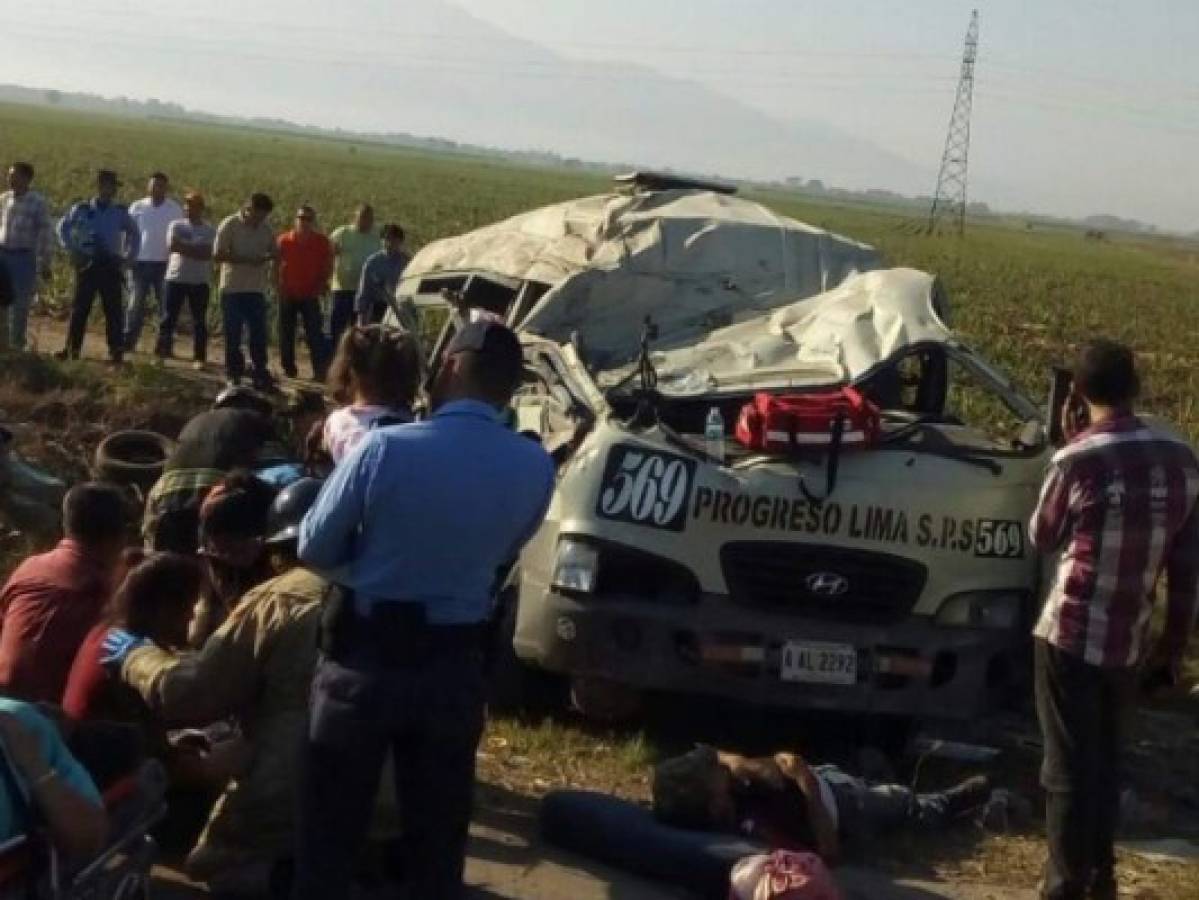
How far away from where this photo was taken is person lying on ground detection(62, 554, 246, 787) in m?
5.48

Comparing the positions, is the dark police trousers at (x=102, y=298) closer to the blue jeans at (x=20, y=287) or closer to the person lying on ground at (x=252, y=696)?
the blue jeans at (x=20, y=287)

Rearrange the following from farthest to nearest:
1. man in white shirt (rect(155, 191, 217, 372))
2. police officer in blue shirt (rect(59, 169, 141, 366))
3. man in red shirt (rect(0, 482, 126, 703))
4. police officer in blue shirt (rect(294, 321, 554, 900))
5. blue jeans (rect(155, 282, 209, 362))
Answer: blue jeans (rect(155, 282, 209, 362)) < man in white shirt (rect(155, 191, 217, 372)) < police officer in blue shirt (rect(59, 169, 141, 366)) < man in red shirt (rect(0, 482, 126, 703)) < police officer in blue shirt (rect(294, 321, 554, 900))

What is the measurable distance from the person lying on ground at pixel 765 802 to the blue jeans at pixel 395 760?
5.37 ft

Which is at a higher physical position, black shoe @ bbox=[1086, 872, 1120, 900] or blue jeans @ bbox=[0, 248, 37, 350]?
blue jeans @ bbox=[0, 248, 37, 350]

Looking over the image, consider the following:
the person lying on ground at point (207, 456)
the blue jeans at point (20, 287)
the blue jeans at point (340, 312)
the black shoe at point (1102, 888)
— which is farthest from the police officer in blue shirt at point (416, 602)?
the blue jeans at point (340, 312)

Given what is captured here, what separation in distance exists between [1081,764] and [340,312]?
11.8 m

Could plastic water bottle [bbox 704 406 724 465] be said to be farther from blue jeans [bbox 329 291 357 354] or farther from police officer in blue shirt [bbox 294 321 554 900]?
blue jeans [bbox 329 291 357 354]

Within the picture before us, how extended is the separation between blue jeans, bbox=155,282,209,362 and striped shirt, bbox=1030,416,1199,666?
1124 centimetres

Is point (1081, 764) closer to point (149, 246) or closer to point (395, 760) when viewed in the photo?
point (395, 760)

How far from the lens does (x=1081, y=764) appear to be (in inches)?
236

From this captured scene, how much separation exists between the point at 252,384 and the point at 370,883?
31.7ft

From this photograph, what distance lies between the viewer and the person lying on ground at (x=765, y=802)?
6238mm

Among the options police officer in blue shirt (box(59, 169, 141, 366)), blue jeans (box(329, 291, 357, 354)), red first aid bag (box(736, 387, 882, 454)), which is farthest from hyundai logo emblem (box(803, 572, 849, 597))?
blue jeans (box(329, 291, 357, 354))

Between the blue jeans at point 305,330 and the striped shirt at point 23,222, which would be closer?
the striped shirt at point 23,222
